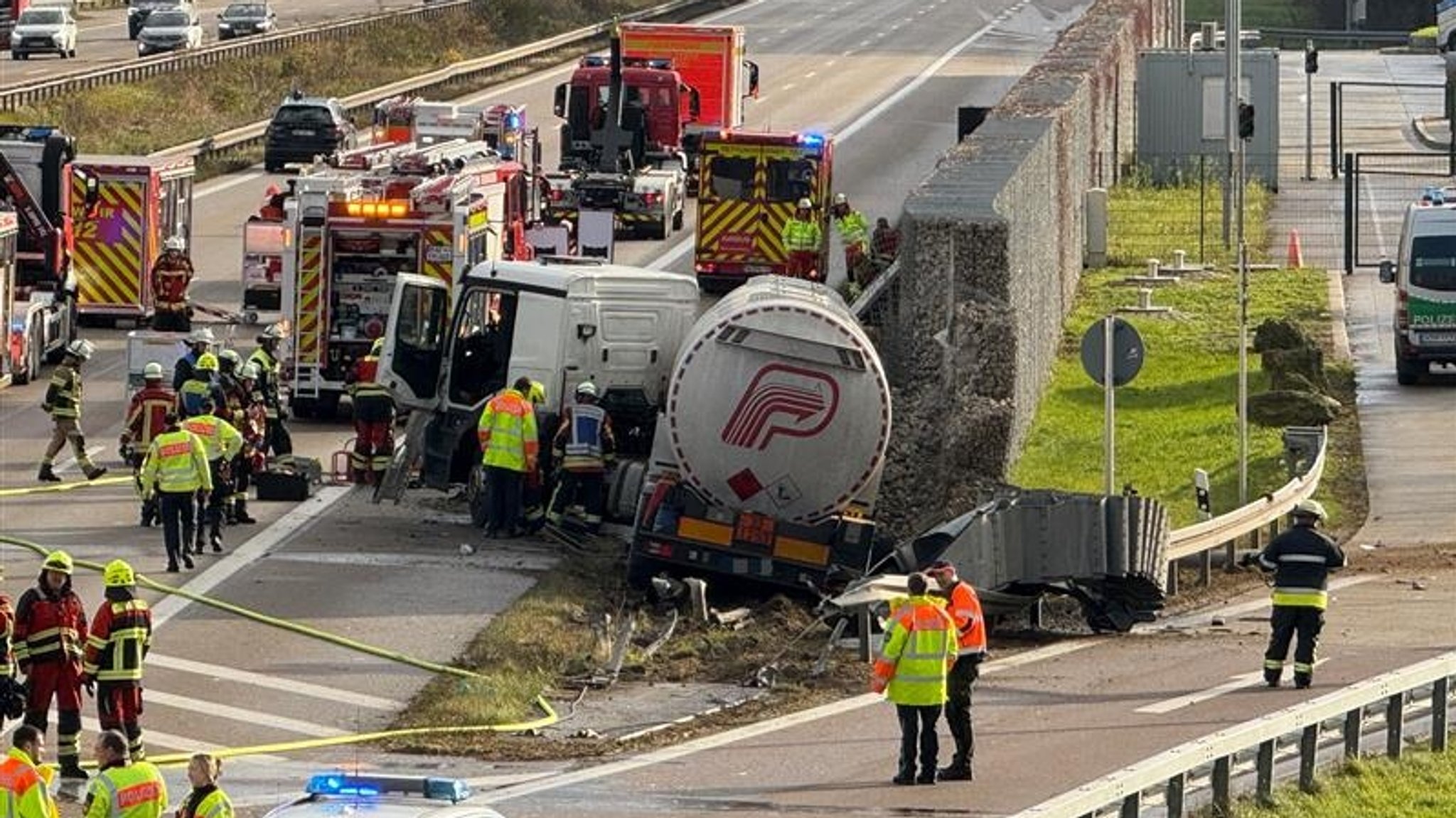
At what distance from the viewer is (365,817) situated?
44.1 feet

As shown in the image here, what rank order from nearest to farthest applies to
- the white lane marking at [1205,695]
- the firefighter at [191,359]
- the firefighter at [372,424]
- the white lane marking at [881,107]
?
the white lane marking at [1205,695], the firefighter at [191,359], the firefighter at [372,424], the white lane marking at [881,107]

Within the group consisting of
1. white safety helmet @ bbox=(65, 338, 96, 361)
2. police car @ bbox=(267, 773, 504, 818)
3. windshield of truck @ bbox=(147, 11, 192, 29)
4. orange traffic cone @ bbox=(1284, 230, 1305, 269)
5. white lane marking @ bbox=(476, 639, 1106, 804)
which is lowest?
white lane marking @ bbox=(476, 639, 1106, 804)

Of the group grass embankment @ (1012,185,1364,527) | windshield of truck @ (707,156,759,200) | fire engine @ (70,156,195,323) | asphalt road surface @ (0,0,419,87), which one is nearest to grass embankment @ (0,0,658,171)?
asphalt road surface @ (0,0,419,87)

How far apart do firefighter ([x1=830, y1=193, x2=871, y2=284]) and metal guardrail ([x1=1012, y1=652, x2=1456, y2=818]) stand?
21.8m

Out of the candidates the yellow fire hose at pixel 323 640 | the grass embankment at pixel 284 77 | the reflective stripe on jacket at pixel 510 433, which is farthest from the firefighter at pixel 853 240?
the grass embankment at pixel 284 77

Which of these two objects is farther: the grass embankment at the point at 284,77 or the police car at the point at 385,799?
the grass embankment at the point at 284,77

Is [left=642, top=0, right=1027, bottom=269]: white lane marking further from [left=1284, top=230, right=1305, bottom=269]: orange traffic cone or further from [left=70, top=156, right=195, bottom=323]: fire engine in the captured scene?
[left=1284, top=230, right=1305, bottom=269]: orange traffic cone

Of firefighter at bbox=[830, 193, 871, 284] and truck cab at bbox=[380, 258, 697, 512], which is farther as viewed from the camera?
firefighter at bbox=[830, 193, 871, 284]

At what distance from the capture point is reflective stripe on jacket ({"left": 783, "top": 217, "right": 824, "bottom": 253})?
44531 mm

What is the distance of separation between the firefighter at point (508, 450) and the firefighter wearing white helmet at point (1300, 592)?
7.96m

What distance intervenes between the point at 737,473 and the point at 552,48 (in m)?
56.9

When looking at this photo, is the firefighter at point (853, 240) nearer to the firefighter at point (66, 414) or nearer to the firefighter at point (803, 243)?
the firefighter at point (803, 243)

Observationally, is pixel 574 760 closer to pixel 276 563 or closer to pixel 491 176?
pixel 276 563

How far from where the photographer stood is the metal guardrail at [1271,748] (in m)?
16.4
